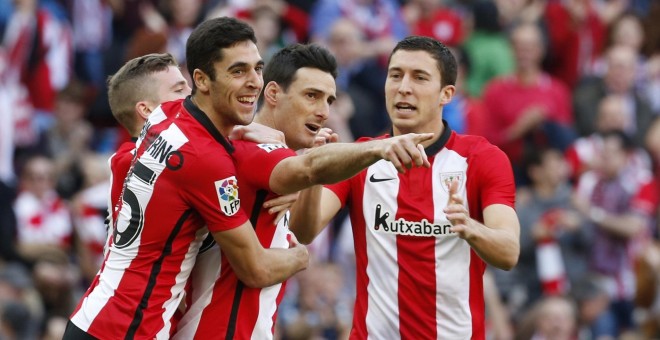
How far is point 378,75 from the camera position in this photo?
14.6 meters

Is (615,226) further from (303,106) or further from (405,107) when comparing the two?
(303,106)

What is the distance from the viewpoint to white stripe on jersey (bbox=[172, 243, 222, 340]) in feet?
22.7

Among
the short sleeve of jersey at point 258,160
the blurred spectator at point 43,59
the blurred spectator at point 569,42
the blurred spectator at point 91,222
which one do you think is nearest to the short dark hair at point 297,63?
the short sleeve of jersey at point 258,160

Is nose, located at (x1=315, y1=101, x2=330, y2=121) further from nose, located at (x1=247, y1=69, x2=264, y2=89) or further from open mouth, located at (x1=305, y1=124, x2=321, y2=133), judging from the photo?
nose, located at (x1=247, y1=69, x2=264, y2=89)

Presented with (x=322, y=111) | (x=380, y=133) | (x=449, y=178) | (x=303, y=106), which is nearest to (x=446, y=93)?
(x=449, y=178)

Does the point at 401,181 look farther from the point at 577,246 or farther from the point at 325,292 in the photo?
the point at 577,246

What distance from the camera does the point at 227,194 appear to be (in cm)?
658

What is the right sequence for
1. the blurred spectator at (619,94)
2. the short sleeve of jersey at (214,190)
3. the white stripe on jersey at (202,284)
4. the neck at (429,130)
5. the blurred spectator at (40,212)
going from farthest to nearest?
the blurred spectator at (619,94), the blurred spectator at (40,212), the neck at (429,130), the white stripe on jersey at (202,284), the short sleeve of jersey at (214,190)

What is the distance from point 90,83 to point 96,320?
8.10m

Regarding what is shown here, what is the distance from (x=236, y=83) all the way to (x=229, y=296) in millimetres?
1056

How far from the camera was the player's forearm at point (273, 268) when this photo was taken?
6781 millimetres

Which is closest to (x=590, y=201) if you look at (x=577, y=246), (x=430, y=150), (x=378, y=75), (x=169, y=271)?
(x=577, y=246)

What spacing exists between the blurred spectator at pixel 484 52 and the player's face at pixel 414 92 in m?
8.03

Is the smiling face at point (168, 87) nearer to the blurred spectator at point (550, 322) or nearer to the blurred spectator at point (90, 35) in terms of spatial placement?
the blurred spectator at point (550, 322)
